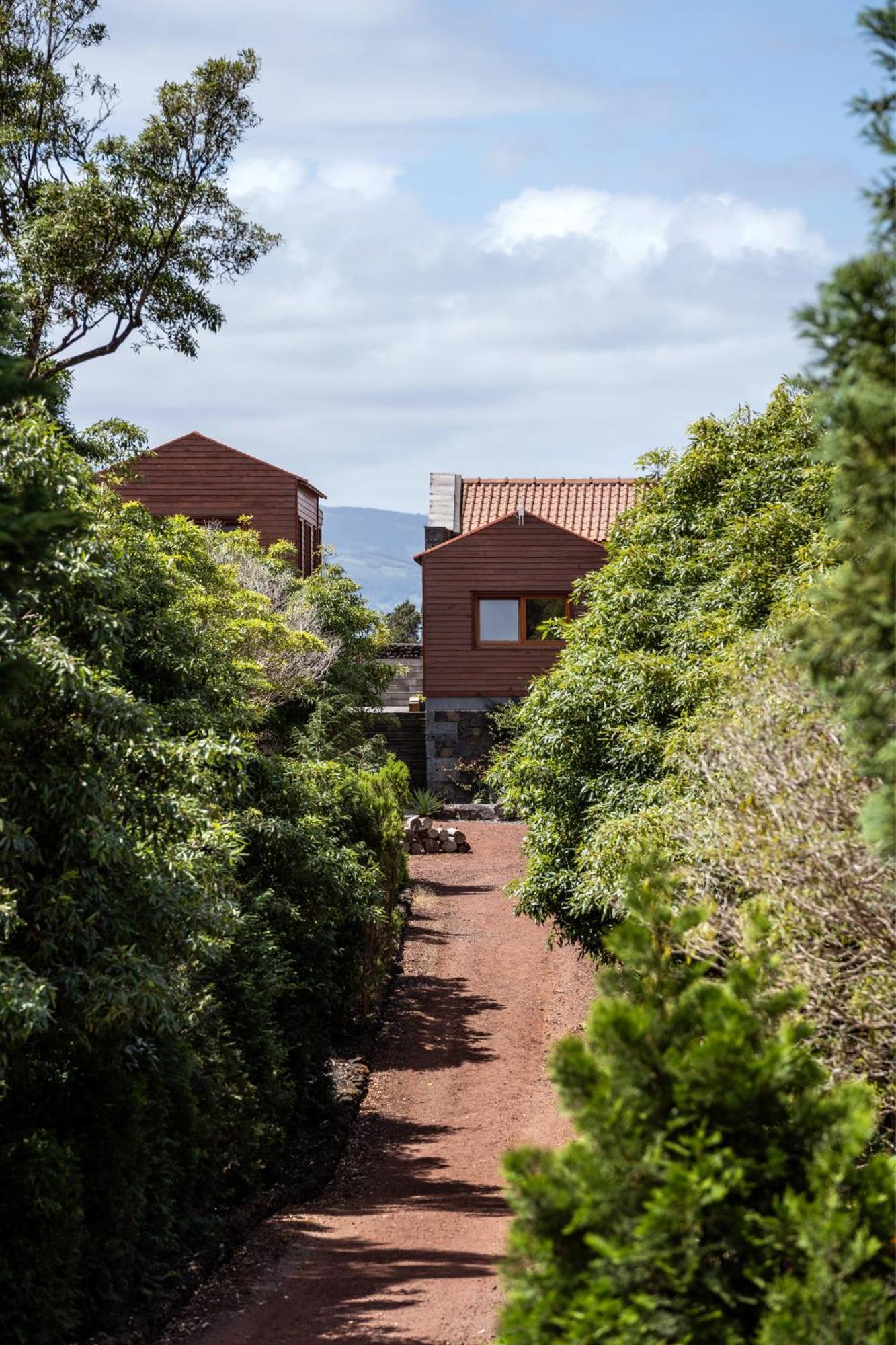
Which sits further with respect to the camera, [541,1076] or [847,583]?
[541,1076]

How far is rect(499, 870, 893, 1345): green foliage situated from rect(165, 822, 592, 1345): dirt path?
504cm

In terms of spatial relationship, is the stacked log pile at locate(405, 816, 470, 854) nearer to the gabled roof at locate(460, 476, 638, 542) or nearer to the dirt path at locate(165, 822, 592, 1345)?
the dirt path at locate(165, 822, 592, 1345)

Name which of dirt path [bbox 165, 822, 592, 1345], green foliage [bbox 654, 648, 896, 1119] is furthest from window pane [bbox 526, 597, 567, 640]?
green foliage [bbox 654, 648, 896, 1119]

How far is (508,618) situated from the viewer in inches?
1534

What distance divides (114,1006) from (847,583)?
551 centimetres

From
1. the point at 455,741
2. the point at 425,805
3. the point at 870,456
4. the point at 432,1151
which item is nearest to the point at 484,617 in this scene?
the point at 455,741

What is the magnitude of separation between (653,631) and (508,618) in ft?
73.1

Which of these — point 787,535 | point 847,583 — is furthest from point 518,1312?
point 787,535

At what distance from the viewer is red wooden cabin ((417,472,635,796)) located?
127 feet

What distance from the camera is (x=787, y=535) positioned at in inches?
616

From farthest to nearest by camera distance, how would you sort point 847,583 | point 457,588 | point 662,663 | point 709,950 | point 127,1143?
point 457,588, point 662,663, point 127,1143, point 709,950, point 847,583

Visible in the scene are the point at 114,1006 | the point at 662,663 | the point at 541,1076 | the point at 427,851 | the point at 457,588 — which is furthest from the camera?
the point at 457,588

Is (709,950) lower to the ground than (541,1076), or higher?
higher

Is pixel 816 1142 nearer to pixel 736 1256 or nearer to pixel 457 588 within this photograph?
pixel 736 1256
